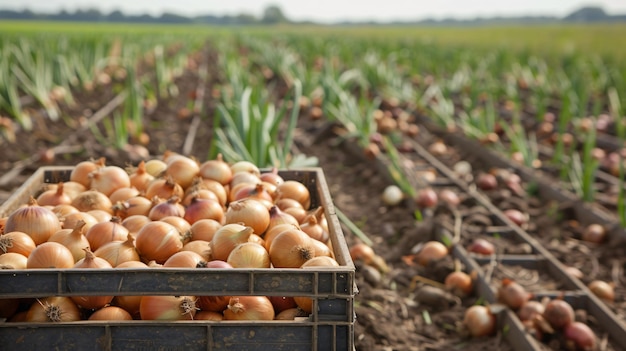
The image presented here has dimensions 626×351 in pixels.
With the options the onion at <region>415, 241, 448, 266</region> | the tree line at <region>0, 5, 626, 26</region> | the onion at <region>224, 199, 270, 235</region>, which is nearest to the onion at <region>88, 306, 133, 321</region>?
the onion at <region>224, 199, 270, 235</region>

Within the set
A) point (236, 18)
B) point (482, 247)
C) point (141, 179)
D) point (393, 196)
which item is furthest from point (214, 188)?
point (236, 18)

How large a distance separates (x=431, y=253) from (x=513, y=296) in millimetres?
769

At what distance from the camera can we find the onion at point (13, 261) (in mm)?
1849

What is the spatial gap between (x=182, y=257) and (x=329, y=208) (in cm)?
65

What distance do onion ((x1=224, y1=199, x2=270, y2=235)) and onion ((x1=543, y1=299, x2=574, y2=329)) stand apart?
1.58 meters

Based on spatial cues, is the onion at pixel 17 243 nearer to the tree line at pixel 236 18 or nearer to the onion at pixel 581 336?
the onion at pixel 581 336

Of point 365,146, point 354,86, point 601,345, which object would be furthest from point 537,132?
point 601,345

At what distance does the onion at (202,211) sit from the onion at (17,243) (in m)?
0.54

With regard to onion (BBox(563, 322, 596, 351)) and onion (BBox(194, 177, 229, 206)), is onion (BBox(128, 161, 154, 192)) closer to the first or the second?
onion (BBox(194, 177, 229, 206))

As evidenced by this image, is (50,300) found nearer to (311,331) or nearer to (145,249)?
(145,249)

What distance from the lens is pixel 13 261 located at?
1.87m

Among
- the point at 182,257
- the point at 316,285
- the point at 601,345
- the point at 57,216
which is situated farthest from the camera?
the point at 601,345

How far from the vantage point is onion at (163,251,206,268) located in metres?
1.89

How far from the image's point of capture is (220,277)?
173 centimetres
